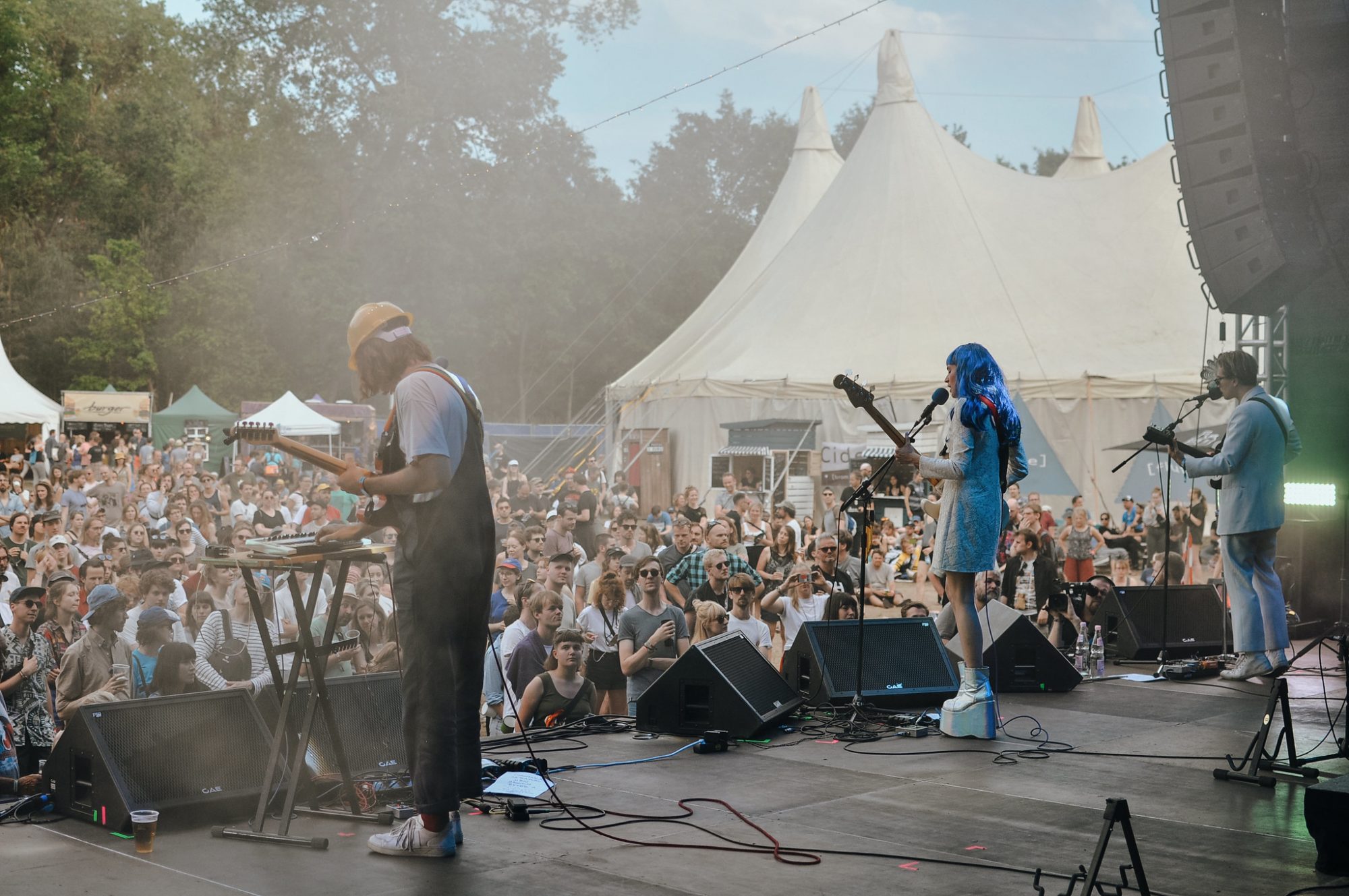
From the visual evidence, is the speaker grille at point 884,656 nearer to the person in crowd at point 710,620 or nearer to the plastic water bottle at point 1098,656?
the person in crowd at point 710,620

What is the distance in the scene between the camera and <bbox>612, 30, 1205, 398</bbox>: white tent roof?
856 inches

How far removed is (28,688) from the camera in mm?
6359

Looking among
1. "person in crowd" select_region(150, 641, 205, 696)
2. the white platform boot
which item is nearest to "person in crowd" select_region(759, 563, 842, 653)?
the white platform boot

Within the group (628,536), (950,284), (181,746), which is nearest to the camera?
(181,746)

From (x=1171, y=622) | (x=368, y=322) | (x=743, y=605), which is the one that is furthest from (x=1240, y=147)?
(x=368, y=322)

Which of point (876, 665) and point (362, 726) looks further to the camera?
point (876, 665)

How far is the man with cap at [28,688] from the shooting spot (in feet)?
20.3

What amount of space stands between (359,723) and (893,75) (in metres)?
22.9

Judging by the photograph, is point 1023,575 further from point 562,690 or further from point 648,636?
point 562,690

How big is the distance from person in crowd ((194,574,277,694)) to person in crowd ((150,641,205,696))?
0.34 metres

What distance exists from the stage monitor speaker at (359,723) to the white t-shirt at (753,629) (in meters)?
3.18

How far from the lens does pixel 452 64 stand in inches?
1540

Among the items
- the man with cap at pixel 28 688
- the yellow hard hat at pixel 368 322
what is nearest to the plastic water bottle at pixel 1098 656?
the yellow hard hat at pixel 368 322

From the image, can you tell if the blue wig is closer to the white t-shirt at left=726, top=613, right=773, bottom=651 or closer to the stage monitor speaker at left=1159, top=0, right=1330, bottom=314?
the white t-shirt at left=726, top=613, right=773, bottom=651
